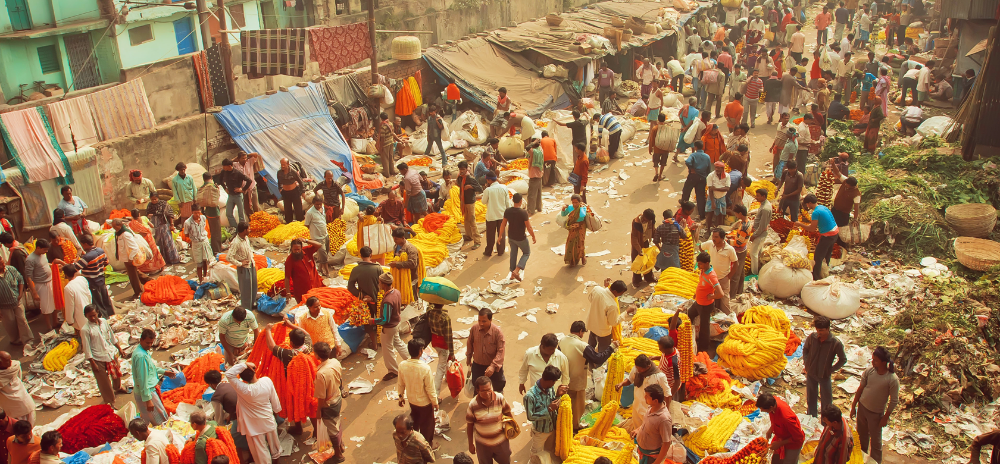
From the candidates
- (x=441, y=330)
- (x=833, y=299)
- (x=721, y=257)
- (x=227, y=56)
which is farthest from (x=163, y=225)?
(x=833, y=299)

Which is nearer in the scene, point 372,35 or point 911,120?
point 911,120

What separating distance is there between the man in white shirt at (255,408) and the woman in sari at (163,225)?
16.0 ft

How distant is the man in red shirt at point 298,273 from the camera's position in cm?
878

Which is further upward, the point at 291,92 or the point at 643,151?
the point at 291,92

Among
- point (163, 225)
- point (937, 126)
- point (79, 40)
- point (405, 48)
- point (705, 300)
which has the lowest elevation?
point (705, 300)

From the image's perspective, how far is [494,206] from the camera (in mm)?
10641

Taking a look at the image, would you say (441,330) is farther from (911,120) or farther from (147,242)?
(911,120)

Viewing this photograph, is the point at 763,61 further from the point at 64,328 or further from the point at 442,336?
the point at 64,328

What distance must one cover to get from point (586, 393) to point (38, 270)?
6587 millimetres

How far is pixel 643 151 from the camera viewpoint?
1606cm

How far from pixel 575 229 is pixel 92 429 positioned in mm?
6217

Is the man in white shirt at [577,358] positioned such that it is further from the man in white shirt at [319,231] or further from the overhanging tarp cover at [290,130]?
the overhanging tarp cover at [290,130]

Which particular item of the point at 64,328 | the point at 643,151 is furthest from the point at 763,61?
the point at 64,328

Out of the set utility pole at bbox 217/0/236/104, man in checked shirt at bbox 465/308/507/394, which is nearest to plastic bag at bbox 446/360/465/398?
man in checked shirt at bbox 465/308/507/394
